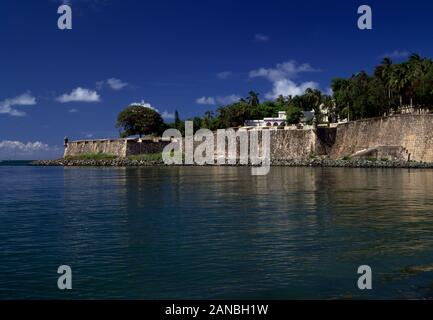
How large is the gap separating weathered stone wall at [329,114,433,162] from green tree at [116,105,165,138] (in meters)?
49.5

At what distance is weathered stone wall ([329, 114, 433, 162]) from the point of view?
6669 centimetres

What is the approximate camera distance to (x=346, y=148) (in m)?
82.1

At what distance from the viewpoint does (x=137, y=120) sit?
119062mm

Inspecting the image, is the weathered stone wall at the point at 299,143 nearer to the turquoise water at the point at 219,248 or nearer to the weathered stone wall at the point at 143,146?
the weathered stone wall at the point at 143,146

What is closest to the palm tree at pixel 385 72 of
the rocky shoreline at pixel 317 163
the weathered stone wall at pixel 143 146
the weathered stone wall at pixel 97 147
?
the rocky shoreline at pixel 317 163

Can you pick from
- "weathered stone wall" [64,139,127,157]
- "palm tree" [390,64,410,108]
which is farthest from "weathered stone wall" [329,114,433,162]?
"weathered stone wall" [64,139,127,157]

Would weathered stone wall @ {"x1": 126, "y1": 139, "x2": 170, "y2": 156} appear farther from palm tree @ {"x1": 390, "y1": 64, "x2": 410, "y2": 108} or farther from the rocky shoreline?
palm tree @ {"x1": 390, "y1": 64, "x2": 410, "y2": 108}

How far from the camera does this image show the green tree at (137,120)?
11906cm

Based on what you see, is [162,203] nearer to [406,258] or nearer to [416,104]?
[406,258]

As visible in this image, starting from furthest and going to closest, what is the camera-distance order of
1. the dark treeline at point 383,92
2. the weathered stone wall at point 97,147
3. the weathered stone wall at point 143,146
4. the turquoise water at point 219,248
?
the weathered stone wall at point 97,147
the weathered stone wall at point 143,146
the dark treeline at point 383,92
the turquoise water at point 219,248

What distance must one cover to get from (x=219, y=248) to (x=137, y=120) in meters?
106

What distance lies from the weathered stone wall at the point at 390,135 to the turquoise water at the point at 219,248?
42.2 meters
